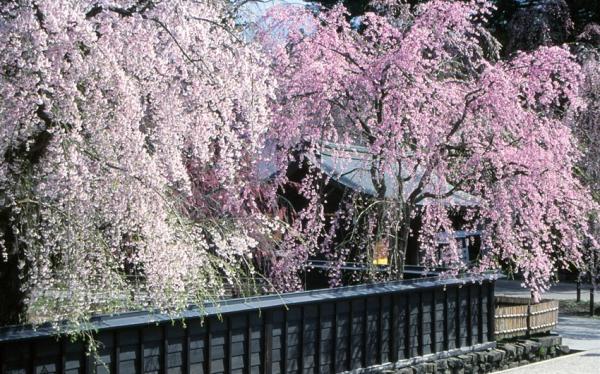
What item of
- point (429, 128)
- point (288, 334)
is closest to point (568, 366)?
point (429, 128)

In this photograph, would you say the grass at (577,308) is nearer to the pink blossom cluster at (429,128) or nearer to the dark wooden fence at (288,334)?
the pink blossom cluster at (429,128)

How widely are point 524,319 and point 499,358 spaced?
1.95 metres

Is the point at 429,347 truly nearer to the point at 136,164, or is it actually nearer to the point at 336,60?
the point at 336,60

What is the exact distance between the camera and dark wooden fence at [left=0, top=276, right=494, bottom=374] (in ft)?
23.1

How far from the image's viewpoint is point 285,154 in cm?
1221

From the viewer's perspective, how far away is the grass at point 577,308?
65.6 feet

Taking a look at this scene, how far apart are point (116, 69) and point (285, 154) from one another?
6.09m

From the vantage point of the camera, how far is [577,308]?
69.1 ft

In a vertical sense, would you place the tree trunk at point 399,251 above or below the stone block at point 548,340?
above

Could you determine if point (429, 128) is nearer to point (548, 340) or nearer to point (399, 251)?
point (399, 251)

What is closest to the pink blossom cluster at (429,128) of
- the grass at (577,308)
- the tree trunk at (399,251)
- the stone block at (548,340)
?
the tree trunk at (399,251)

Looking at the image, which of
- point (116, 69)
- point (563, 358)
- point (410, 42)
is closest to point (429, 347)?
point (563, 358)

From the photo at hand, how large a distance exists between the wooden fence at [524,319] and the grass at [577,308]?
5314 mm

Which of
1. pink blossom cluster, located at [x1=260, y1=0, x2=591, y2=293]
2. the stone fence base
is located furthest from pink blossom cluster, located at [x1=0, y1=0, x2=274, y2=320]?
the stone fence base
